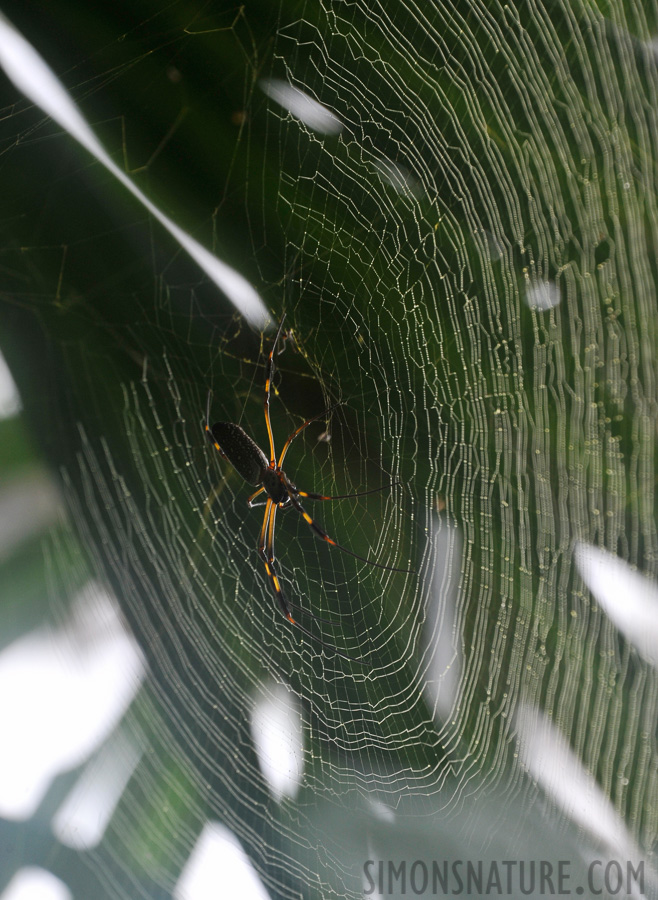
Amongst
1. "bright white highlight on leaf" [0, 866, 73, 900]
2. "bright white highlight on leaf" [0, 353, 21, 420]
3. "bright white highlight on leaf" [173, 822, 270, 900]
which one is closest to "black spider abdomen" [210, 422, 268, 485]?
"bright white highlight on leaf" [0, 353, 21, 420]

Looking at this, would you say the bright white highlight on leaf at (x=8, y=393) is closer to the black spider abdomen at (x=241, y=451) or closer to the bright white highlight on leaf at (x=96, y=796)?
the black spider abdomen at (x=241, y=451)

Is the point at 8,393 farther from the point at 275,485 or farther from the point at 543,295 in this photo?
the point at 543,295

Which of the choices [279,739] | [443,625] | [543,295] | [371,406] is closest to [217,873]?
[279,739]

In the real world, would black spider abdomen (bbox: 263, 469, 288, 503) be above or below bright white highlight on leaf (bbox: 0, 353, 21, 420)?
below

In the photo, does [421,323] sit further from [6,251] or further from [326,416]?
[6,251]

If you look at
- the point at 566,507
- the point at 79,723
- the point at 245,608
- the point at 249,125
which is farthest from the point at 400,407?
the point at 79,723

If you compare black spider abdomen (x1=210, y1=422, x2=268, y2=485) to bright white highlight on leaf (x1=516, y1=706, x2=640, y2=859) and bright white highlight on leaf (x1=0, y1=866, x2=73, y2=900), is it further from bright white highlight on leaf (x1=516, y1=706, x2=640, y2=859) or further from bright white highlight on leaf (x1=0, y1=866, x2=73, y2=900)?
bright white highlight on leaf (x1=0, y1=866, x2=73, y2=900)
